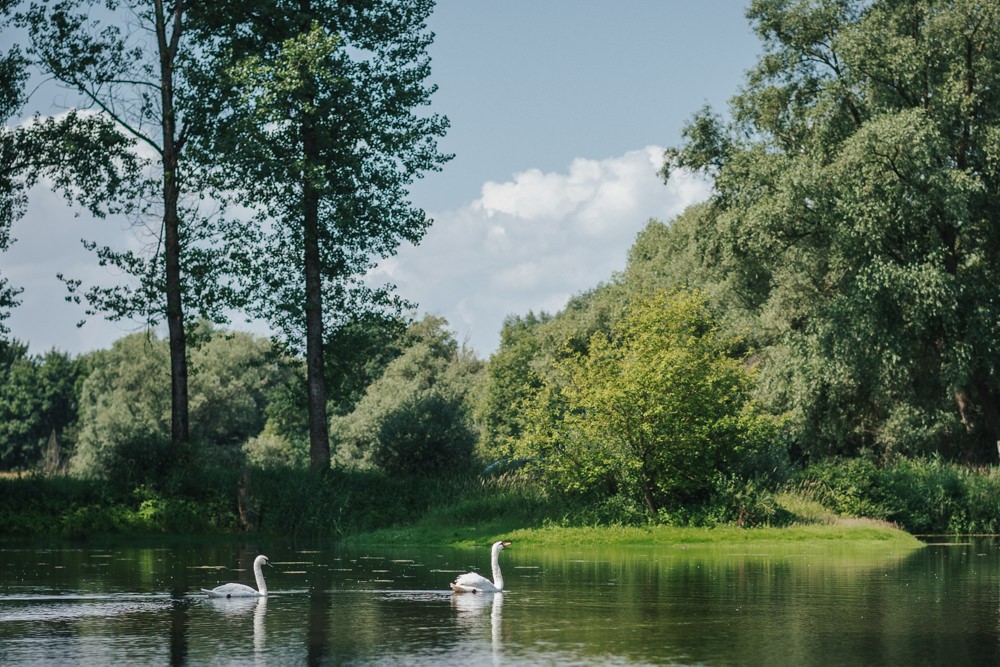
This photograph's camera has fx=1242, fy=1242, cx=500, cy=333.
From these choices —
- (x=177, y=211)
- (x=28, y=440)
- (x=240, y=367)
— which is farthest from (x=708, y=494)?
(x=28, y=440)

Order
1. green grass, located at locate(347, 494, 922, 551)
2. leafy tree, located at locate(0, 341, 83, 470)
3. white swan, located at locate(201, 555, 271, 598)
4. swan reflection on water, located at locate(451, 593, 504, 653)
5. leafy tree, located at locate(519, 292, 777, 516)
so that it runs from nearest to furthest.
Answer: swan reflection on water, located at locate(451, 593, 504, 653), white swan, located at locate(201, 555, 271, 598), green grass, located at locate(347, 494, 922, 551), leafy tree, located at locate(519, 292, 777, 516), leafy tree, located at locate(0, 341, 83, 470)

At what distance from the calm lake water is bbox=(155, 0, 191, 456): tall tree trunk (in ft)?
48.5

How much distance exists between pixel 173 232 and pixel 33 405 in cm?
9941

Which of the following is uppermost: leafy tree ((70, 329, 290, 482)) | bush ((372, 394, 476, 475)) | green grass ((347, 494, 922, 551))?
leafy tree ((70, 329, 290, 482))

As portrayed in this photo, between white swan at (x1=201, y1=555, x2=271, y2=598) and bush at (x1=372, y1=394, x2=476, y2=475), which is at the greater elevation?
bush at (x1=372, y1=394, x2=476, y2=475)

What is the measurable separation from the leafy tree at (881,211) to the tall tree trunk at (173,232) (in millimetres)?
22953

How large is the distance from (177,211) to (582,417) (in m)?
17.6

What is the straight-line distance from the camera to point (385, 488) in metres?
44.5

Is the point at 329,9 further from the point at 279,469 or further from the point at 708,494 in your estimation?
the point at 708,494

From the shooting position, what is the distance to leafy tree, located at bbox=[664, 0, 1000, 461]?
47.9 metres

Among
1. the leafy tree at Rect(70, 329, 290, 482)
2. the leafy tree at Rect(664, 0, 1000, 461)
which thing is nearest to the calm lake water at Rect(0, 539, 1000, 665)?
the leafy tree at Rect(664, 0, 1000, 461)

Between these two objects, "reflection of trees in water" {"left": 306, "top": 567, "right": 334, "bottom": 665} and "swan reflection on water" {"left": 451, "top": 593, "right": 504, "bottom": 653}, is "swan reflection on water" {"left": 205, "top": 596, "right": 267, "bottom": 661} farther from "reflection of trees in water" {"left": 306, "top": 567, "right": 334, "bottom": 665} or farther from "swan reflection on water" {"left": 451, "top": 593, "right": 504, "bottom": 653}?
"swan reflection on water" {"left": 451, "top": 593, "right": 504, "bottom": 653}

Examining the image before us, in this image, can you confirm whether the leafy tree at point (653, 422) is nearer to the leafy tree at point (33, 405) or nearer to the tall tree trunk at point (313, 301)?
the tall tree trunk at point (313, 301)

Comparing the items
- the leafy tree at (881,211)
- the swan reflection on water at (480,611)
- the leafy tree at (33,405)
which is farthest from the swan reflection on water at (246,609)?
the leafy tree at (33,405)
